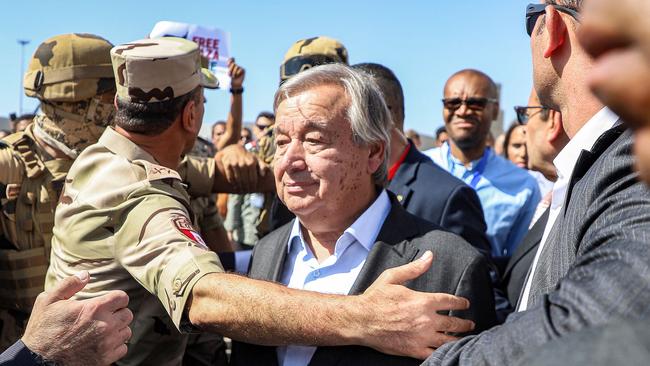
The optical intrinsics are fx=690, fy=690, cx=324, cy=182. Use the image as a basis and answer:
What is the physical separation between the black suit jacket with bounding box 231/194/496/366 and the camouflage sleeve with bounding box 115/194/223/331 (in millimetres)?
460

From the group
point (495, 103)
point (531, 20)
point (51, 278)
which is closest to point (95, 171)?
point (51, 278)

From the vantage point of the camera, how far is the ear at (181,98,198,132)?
3.08 m

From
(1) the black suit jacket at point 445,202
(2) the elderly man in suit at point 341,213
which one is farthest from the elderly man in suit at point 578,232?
(1) the black suit jacket at point 445,202

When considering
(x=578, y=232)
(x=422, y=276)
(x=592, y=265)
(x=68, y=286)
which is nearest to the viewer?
(x=592, y=265)

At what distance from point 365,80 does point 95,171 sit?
3.77ft

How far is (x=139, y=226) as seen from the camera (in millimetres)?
2438

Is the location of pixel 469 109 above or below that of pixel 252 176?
above

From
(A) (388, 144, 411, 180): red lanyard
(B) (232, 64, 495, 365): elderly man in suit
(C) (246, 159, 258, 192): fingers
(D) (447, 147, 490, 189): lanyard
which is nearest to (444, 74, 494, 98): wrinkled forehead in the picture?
(D) (447, 147, 490, 189): lanyard

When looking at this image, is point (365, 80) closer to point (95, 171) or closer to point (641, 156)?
point (95, 171)

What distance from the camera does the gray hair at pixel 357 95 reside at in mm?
2785

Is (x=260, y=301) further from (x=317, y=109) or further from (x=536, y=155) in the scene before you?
(x=536, y=155)

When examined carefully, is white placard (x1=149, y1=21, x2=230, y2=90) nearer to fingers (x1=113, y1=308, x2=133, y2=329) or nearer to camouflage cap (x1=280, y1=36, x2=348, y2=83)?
camouflage cap (x1=280, y1=36, x2=348, y2=83)

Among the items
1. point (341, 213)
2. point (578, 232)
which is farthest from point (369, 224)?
point (578, 232)

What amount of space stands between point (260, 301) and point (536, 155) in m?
2.42
